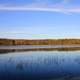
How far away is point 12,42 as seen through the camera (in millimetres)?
118312

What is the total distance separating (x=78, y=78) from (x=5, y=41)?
331ft

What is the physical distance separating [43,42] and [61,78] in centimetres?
11422

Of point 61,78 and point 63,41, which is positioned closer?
point 61,78

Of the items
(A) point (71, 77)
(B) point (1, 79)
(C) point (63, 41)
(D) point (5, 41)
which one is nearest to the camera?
(B) point (1, 79)

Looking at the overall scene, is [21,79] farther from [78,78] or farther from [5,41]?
[5,41]

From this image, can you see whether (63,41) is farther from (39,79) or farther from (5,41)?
(39,79)

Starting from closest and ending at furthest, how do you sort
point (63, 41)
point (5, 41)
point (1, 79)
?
point (1, 79)
point (5, 41)
point (63, 41)

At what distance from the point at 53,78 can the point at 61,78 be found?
0.48m

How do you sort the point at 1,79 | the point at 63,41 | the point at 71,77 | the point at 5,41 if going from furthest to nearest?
the point at 63,41 → the point at 5,41 → the point at 71,77 → the point at 1,79

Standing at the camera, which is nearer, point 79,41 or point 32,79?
point 32,79

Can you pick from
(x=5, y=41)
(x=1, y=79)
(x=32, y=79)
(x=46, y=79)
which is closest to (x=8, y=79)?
(x=1, y=79)

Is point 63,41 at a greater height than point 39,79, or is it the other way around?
point 39,79

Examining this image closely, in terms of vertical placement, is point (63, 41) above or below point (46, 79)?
below

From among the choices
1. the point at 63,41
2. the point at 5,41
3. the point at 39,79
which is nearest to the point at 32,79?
the point at 39,79
